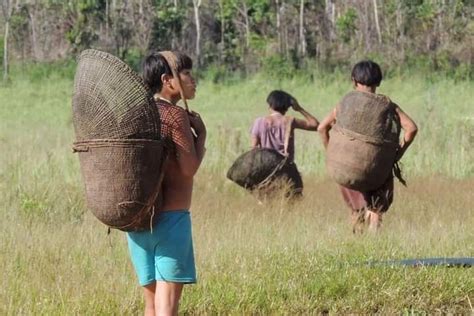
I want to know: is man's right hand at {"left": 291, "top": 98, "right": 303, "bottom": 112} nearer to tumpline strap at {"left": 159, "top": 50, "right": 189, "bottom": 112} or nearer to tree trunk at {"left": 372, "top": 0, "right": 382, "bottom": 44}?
tumpline strap at {"left": 159, "top": 50, "right": 189, "bottom": 112}

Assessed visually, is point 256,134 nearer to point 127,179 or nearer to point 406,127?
point 406,127

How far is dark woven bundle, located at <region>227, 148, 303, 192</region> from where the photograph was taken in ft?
32.0

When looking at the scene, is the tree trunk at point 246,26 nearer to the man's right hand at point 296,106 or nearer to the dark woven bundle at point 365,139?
the man's right hand at point 296,106

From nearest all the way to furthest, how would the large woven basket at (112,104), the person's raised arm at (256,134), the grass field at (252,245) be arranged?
the large woven basket at (112,104) → the grass field at (252,245) → the person's raised arm at (256,134)

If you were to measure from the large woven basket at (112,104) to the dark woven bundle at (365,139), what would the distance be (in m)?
3.07

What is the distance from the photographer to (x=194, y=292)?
579 centimetres

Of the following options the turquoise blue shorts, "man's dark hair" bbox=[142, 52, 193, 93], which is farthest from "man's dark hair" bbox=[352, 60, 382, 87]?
the turquoise blue shorts

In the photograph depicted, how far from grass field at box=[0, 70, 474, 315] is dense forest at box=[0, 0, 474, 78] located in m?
15.1

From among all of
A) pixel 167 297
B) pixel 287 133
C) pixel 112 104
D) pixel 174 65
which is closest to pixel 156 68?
pixel 174 65

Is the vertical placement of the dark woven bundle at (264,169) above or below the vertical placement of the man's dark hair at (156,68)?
below

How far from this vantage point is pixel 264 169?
9758mm

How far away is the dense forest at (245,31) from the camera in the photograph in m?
29.2

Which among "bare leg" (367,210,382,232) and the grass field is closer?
the grass field

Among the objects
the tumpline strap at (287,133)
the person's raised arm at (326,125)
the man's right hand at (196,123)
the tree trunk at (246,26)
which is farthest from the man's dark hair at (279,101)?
the tree trunk at (246,26)
